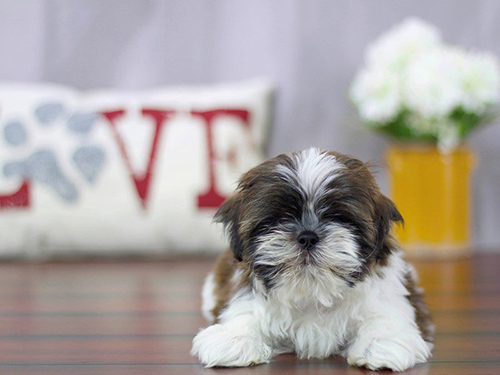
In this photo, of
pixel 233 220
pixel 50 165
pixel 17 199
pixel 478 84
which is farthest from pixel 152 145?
pixel 233 220

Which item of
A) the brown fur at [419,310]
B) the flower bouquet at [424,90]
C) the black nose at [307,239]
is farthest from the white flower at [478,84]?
the black nose at [307,239]

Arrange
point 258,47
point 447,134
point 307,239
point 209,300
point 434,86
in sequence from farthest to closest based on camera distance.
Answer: point 258,47
point 447,134
point 434,86
point 209,300
point 307,239

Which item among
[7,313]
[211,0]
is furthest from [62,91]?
[7,313]

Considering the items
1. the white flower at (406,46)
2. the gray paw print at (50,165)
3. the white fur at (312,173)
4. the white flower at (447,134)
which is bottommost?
the gray paw print at (50,165)

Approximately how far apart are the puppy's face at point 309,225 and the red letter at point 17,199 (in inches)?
69.9

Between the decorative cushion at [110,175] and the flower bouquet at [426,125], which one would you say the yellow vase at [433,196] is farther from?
the decorative cushion at [110,175]

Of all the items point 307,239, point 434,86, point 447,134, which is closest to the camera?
point 307,239

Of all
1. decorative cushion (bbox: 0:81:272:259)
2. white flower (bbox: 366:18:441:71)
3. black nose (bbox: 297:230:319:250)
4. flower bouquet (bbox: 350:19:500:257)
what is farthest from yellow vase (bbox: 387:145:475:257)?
black nose (bbox: 297:230:319:250)

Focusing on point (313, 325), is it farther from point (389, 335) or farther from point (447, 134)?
point (447, 134)

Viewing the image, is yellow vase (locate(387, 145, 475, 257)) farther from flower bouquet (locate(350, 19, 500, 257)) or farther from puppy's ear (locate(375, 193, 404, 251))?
puppy's ear (locate(375, 193, 404, 251))

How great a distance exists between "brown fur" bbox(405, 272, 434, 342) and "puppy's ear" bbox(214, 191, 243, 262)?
1.41ft

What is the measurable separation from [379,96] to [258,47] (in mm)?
789

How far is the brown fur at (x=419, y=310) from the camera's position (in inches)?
62.2

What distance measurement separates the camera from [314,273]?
1354 millimetres
